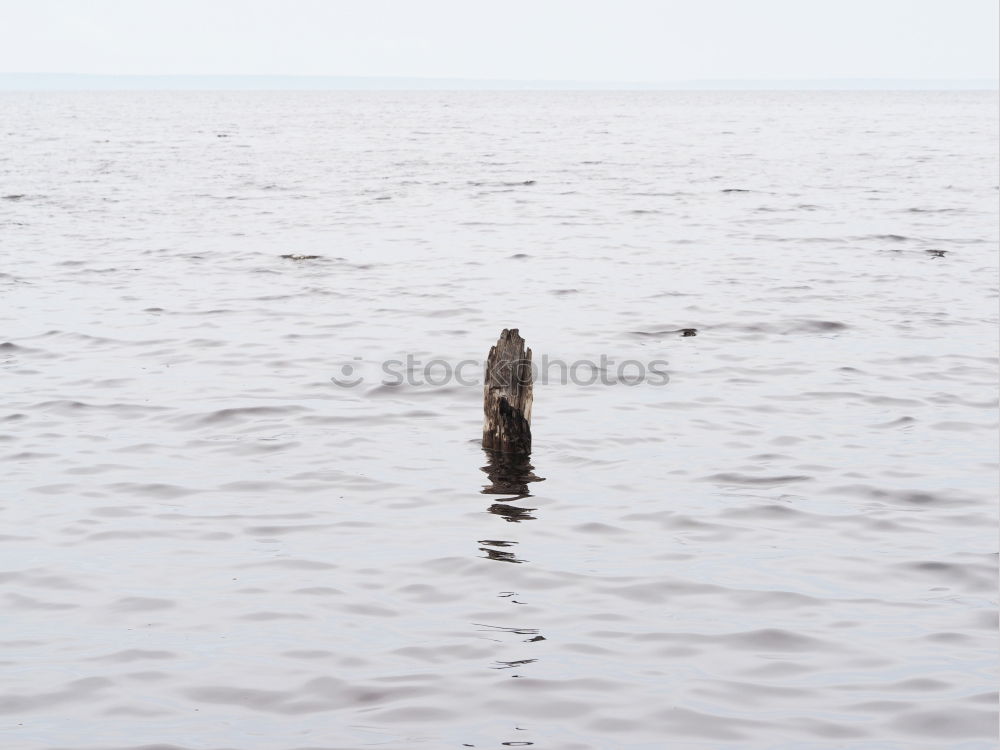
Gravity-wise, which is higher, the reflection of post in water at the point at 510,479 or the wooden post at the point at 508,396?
the wooden post at the point at 508,396

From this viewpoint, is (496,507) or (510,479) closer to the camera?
(496,507)

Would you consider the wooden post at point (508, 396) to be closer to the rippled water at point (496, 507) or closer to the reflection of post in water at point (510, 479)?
the reflection of post in water at point (510, 479)

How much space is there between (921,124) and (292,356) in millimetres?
97433

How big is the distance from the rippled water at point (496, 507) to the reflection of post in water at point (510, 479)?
0.05 meters

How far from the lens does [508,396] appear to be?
1068 cm

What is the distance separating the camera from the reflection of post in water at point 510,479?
950 centimetres

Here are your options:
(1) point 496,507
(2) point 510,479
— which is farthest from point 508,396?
(1) point 496,507

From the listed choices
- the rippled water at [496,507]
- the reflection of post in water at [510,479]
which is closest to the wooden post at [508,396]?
the reflection of post in water at [510,479]

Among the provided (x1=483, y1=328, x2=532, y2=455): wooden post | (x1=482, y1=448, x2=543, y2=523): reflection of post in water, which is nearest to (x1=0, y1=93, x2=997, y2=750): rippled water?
(x1=482, y1=448, x2=543, y2=523): reflection of post in water

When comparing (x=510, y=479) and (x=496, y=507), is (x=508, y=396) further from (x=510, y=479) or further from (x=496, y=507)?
(x=496, y=507)

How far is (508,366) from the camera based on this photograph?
10.5 meters

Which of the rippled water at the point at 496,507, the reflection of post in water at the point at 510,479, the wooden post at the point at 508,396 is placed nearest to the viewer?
the rippled water at the point at 496,507

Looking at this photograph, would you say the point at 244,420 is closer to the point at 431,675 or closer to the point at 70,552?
the point at 70,552

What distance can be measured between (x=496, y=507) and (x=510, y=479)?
80 centimetres
